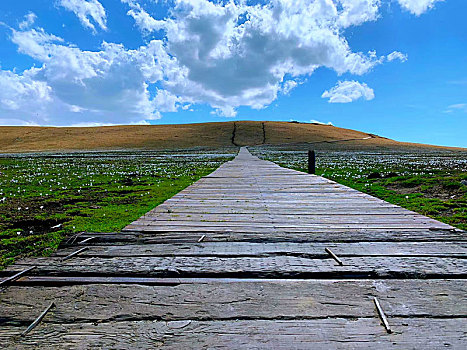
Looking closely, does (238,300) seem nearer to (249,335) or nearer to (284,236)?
(249,335)

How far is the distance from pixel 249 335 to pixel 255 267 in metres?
0.97

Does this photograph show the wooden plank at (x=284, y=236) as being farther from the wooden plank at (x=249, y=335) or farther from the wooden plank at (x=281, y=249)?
the wooden plank at (x=249, y=335)

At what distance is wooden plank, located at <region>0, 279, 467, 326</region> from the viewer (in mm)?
2246

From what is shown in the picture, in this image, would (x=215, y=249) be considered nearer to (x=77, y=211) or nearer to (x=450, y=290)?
(x=450, y=290)

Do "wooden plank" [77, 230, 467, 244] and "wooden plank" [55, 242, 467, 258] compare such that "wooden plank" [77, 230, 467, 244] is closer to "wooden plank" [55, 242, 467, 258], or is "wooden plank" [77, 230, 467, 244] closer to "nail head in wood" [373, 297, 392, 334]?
"wooden plank" [55, 242, 467, 258]

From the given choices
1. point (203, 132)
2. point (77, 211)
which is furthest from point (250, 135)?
point (77, 211)

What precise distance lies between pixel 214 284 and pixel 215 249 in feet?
2.91

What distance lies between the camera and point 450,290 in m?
2.55

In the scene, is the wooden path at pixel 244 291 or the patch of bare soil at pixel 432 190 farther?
the patch of bare soil at pixel 432 190

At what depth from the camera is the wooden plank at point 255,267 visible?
9.37ft

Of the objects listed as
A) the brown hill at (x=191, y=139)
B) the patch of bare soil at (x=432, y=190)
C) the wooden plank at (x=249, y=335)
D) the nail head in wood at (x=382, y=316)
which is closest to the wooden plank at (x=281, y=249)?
the nail head in wood at (x=382, y=316)

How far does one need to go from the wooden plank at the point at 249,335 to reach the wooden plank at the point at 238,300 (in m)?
0.07

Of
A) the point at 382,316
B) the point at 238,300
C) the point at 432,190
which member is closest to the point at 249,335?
the point at 238,300

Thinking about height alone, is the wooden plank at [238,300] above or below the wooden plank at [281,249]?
below
